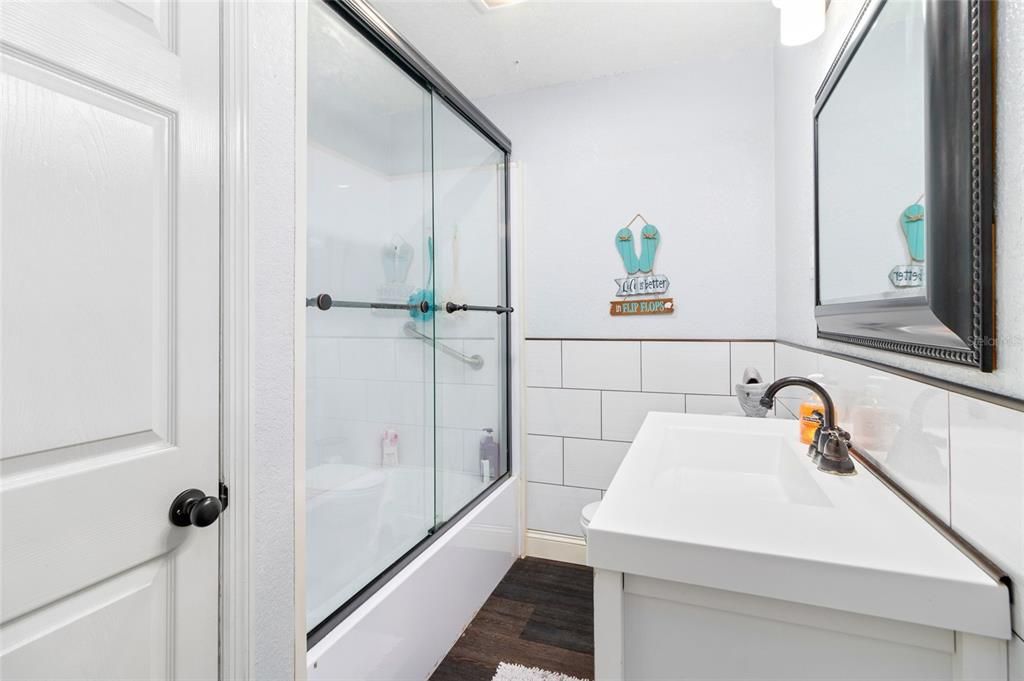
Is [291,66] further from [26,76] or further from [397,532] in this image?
[397,532]

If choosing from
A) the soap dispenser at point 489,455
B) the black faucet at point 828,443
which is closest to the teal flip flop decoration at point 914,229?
the black faucet at point 828,443

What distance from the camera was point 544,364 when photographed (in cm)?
214

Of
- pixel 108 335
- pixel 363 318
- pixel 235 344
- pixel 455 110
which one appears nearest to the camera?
pixel 108 335

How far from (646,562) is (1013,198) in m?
0.57

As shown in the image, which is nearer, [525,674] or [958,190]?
[958,190]

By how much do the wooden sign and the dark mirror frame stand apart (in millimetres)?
1266

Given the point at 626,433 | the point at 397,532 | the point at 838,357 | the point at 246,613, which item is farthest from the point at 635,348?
the point at 246,613

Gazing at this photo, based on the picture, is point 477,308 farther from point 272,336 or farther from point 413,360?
point 272,336

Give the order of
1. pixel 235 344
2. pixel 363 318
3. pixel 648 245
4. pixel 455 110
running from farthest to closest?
Result: pixel 648 245
pixel 455 110
pixel 363 318
pixel 235 344

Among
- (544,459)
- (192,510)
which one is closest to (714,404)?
(544,459)

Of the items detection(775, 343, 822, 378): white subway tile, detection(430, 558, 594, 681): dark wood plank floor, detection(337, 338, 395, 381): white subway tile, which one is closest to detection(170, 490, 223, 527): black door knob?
detection(337, 338, 395, 381): white subway tile

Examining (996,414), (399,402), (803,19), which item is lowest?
(399,402)

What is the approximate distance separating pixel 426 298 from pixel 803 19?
1257 mm

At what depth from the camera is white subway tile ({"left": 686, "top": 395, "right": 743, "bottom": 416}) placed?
183 cm
